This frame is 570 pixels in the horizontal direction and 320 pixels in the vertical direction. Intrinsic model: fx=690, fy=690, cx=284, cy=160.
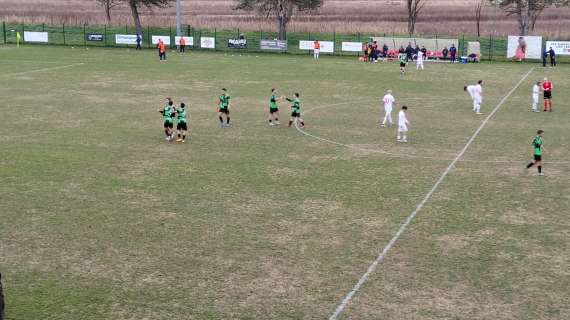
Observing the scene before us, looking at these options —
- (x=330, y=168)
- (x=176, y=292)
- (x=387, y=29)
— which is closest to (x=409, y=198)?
(x=330, y=168)

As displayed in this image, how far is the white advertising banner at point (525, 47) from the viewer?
62.4 meters

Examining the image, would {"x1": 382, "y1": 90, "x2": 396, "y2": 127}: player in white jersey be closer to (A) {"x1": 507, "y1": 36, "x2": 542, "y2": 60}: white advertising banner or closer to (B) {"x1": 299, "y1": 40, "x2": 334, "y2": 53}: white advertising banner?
(A) {"x1": 507, "y1": 36, "x2": 542, "y2": 60}: white advertising banner

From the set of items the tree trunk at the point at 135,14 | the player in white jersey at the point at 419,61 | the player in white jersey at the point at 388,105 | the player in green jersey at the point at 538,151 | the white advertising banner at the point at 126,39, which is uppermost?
the tree trunk at the point at 135,14

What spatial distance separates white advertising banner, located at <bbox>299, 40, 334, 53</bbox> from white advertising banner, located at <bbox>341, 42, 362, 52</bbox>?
1241mm

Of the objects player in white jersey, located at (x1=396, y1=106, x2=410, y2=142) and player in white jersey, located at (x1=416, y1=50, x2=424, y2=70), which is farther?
player in white jersey, located at (x1=416, y1=50, x2=424, y2=70)

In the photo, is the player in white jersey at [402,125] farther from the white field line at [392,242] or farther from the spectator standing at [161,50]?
the spectator standing at [161,50]

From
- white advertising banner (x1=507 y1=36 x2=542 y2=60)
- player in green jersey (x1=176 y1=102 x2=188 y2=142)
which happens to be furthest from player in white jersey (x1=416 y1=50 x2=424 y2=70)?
player in green jersey (x1=176 y1=102 x2=188 y2=142)

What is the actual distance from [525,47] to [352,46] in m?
16.3

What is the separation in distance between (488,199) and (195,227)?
855 centimetres

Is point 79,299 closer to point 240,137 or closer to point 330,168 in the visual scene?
point 330,168

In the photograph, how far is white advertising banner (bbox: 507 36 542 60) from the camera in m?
62.4

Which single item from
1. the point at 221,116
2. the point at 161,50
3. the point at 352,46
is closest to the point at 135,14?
the point at 161,50

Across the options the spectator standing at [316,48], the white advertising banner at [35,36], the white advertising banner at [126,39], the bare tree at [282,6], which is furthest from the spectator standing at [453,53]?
the white advertising banner at [35,36]

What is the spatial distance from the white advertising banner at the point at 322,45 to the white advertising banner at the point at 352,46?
1241mm
